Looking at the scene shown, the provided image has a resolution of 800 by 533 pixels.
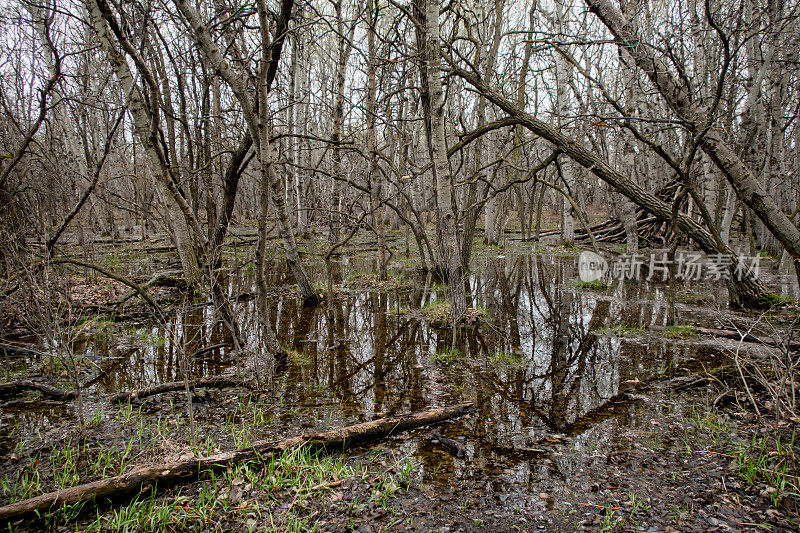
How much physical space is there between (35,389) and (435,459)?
156 inches

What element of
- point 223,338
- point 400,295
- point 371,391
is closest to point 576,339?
point 371,391

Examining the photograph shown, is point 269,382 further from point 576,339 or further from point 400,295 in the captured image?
point 400,295

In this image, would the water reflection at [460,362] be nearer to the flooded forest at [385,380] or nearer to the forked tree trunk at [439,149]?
the flooded forest at [385,380]

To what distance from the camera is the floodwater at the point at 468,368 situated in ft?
10.5

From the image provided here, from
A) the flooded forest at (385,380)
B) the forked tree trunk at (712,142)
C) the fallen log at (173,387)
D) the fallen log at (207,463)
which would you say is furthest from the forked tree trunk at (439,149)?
the fallen log at (173,387)

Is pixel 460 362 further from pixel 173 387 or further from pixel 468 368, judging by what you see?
pixel 173 387

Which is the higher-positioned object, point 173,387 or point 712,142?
point 712,142

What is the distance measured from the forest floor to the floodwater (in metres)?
0.03

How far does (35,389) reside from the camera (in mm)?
3928

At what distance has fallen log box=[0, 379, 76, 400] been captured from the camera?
382 cm

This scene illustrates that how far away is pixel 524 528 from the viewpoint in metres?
2.32

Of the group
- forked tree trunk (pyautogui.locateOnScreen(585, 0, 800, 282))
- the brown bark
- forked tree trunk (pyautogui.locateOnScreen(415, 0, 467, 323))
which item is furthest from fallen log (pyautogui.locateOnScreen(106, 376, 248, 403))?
forked tree trunk (pyautogui.locateOnScreen(585, 0, 800, 282))

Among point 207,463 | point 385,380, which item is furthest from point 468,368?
point 207,463

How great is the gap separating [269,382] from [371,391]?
108cm
